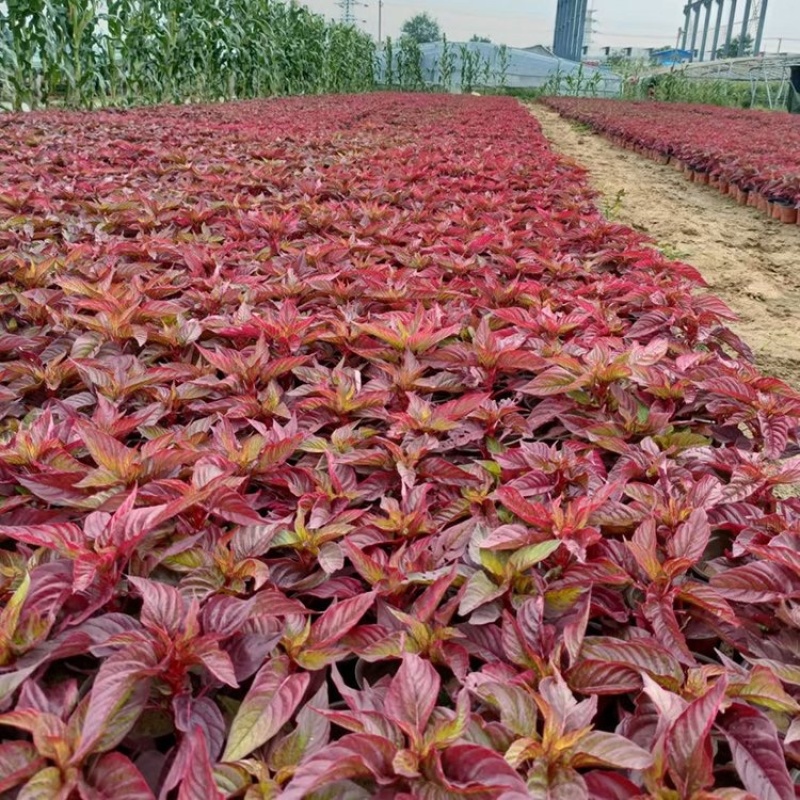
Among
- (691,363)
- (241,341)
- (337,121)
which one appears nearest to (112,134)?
(337,121)

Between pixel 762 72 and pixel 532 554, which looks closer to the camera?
pixel 532 554

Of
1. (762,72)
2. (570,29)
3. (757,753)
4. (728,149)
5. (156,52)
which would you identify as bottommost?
(757,753)

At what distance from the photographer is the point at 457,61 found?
134ft

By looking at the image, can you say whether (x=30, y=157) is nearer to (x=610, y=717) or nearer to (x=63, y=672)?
(x=63, y=672)

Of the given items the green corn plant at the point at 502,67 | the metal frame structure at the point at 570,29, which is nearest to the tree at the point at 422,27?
the metal frame structure at the point at 570,29

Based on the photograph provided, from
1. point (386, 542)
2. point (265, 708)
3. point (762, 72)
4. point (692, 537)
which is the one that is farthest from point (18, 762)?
point (762, 72)

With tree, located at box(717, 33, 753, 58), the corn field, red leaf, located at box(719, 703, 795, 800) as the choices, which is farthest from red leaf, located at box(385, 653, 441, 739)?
tree, located at box(717, 33, 753, 58)

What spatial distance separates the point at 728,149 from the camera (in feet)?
32.0

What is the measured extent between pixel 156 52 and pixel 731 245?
39.1 feet

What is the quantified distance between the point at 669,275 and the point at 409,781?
7.35 feet

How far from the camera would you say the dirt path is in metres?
3.81

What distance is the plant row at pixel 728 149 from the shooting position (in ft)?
24.3

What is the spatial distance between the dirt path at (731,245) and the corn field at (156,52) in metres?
8.25

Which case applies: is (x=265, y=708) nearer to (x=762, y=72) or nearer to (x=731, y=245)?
(x=731, y=245)
